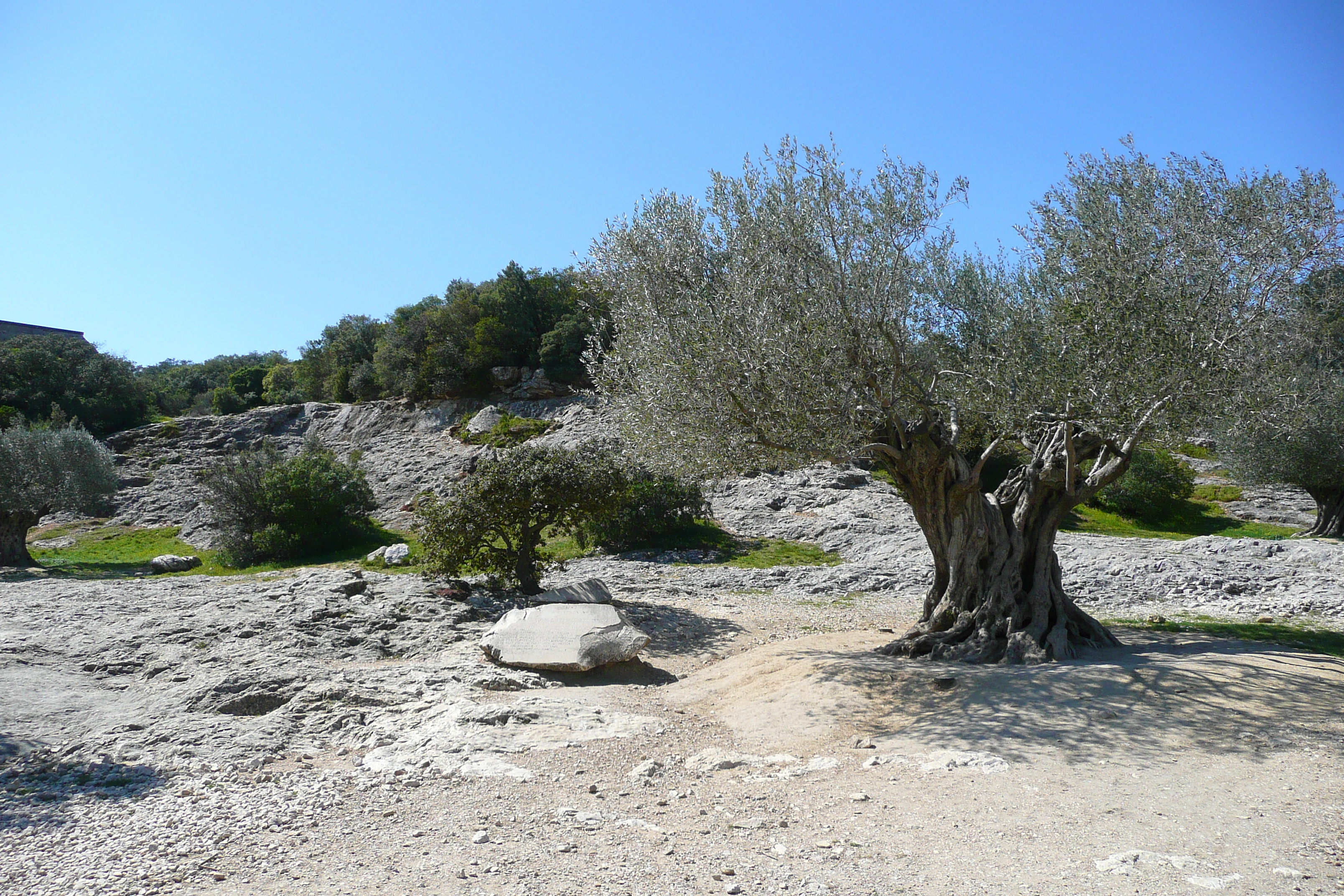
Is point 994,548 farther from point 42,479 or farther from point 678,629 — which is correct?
point 42,479

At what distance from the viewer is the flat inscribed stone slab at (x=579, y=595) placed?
524 inches

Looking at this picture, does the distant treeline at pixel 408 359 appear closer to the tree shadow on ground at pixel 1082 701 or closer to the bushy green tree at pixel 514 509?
the bushy green tree at pixel 514 509

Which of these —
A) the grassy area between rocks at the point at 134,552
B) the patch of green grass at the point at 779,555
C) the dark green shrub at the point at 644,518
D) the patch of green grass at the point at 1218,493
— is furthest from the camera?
the patch of green grass at the point at 1218,493

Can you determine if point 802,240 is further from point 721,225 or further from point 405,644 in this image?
point 405,644

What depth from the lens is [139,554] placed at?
29.3 meters

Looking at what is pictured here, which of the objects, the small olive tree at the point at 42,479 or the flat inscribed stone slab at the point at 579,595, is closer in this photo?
the flat inscribed stone slab at the point at 579,595

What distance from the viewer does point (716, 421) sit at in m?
9.94

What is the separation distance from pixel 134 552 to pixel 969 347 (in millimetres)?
30739

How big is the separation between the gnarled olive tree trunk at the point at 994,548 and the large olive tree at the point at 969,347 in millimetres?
31

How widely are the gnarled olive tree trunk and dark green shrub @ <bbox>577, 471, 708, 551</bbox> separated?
39.4 ft

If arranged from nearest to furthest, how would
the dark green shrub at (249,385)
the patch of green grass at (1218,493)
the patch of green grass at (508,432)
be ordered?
the patch of green grass at (1218,493)
the patch of green grass at (508,432)
the dark green shrub at (249,385)

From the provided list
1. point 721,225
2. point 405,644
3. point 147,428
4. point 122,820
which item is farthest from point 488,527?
point 147,428

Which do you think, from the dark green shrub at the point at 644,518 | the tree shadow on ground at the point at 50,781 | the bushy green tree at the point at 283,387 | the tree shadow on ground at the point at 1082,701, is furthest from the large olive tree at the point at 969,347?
the bushy green tree at the point at 283,387

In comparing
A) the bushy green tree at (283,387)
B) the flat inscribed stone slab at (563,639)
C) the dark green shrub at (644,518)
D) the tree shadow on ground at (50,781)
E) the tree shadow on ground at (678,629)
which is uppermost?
the bushy green tree at (283,387)
